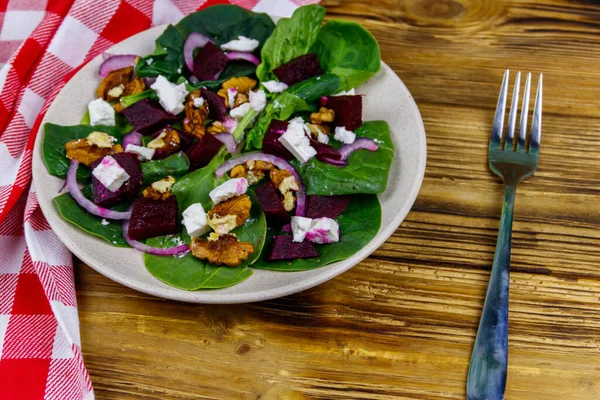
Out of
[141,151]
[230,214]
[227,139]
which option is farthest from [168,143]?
[230,214]

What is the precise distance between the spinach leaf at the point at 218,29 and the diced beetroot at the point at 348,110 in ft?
1.61

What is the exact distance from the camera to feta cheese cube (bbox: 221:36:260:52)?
2703 millimetres

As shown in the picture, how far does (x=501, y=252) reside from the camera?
7.11ft

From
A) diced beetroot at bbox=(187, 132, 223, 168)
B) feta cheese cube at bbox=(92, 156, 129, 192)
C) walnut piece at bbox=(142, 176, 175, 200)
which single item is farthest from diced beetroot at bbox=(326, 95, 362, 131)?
feta cheese cube at bbox=(92, 156, 129, 192)

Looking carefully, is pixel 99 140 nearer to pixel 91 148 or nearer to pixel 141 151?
pixel 91 148

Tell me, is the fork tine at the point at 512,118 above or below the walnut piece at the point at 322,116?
above

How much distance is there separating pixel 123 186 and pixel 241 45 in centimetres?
88

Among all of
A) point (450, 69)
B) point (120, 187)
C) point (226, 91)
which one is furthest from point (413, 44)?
point (120, 187)

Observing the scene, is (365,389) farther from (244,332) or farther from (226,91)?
(226,91)

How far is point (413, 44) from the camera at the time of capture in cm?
311

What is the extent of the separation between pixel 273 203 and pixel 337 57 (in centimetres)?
91

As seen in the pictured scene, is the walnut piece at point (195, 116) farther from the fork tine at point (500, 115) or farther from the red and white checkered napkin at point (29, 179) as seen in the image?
the fork tine at point (500, 115)

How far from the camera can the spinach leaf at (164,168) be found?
7.50 feet

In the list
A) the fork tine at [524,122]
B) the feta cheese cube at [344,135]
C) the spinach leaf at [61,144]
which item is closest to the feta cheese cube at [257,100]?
the feta cheese cube at [344,135]
